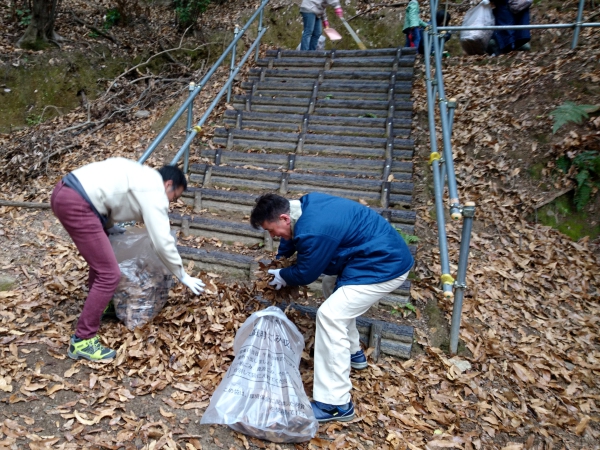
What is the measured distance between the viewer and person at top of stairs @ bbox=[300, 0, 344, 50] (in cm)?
702

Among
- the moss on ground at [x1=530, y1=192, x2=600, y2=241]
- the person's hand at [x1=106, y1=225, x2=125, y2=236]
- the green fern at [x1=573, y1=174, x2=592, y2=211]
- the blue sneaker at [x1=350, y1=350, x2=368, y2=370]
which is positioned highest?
the green fern at [x1=573, y1=174, x2=592, y2=211]

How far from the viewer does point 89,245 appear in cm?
245

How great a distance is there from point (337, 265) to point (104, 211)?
1.45 meters

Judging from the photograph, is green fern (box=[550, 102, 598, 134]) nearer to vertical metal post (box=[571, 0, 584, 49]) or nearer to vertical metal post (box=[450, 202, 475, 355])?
vertical metal post (box=[571, 0, 584, 49])

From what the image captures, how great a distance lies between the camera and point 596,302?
3.46 metres

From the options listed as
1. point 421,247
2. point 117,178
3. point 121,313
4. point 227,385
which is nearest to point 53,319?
point 121,313

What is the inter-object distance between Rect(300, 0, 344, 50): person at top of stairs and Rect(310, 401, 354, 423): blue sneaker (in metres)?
6.39

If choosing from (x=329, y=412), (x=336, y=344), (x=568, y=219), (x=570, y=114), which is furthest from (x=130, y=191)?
(x=570, y=114)

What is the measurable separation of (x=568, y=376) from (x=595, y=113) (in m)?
3.04

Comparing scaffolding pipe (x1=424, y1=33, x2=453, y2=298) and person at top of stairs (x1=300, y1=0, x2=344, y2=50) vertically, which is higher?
person at top of stairs (x1=300, y1=0, x2=344, y2=50)

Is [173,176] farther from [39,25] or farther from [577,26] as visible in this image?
[39,25]

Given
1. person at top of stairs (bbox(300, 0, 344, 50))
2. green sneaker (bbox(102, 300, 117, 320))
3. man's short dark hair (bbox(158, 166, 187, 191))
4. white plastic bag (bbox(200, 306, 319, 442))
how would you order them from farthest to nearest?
person at top of stairs (bbox(300, 0, 344, 50)) → green sneaker (bbox(102, 300, 117, 320)) → man's short dark hair (bbox(158, 166, 187, 191)) → white plastic bag (bbox(200, 306, 319, 442))

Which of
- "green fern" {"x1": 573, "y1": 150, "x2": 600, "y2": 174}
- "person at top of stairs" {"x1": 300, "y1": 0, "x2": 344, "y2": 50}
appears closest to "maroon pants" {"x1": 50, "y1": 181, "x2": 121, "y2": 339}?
"green fern" {"x1": 573, "y1": 150, "x2": 600, "y2": 174}

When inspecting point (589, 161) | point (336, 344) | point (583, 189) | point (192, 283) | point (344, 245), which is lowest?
point (336, 344)
